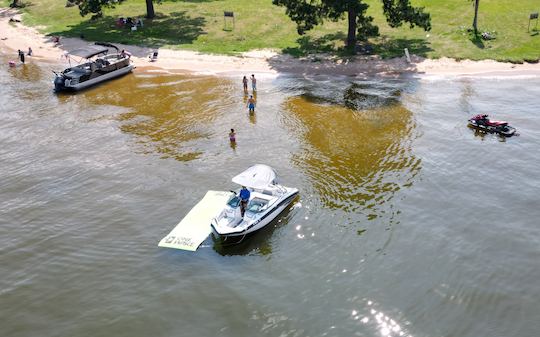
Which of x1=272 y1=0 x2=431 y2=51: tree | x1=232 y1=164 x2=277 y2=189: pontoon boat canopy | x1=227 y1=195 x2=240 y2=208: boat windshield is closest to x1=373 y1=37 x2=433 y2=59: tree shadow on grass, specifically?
x1=272 y1=0 x2=431 y2=51: tree

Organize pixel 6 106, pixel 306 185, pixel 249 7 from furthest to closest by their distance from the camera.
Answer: pixel 249 7 < pixel 6 106 < pixel 306 185

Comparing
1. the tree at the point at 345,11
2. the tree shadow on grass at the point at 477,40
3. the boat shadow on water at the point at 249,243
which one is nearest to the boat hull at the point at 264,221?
the boat shadow on water at the point at 249,243

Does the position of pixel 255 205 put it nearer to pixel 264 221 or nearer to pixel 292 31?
pixel 264 221

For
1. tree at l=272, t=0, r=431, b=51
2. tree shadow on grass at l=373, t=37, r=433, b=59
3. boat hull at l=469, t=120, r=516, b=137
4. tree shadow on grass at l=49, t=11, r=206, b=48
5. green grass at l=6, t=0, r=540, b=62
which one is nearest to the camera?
boat hull at l=469, t=120, r=516, b=137

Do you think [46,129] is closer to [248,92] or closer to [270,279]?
[248,92]

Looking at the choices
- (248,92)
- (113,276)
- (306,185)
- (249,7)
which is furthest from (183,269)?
(249,7)

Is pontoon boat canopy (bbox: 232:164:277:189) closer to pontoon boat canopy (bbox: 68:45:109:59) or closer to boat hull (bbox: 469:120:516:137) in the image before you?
boat hull (bbox: 469:120:516:137)

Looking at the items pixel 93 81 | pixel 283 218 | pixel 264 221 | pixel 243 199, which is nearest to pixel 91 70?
pixel 93 81
